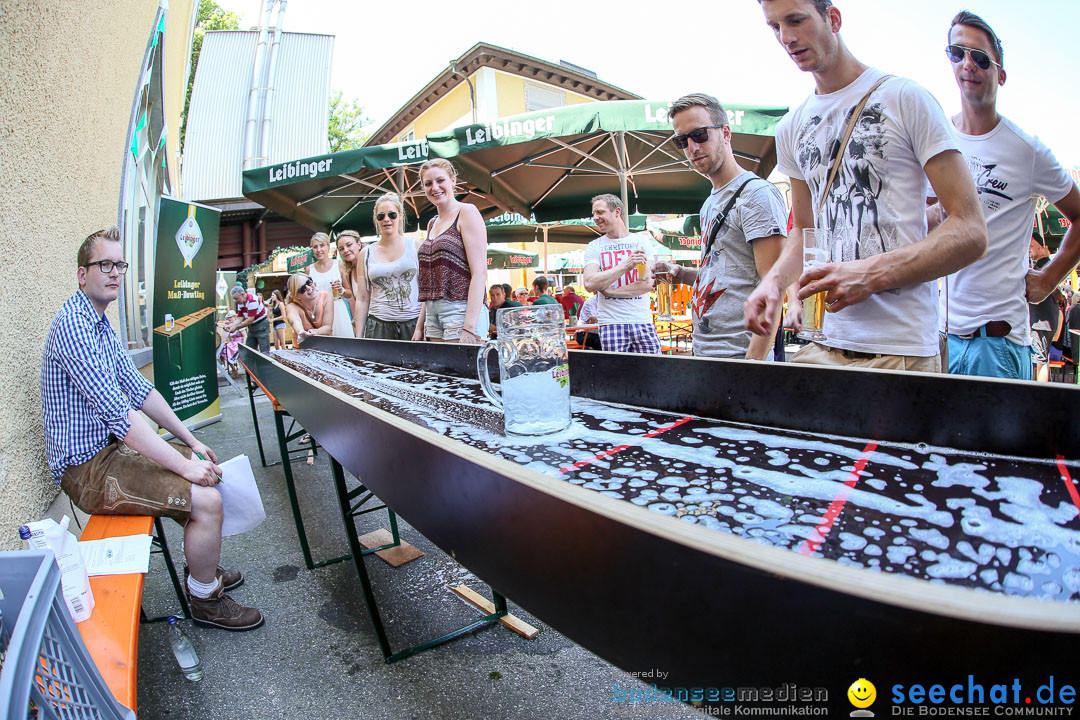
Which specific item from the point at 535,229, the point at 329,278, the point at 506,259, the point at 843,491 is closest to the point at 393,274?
the point at 329,278

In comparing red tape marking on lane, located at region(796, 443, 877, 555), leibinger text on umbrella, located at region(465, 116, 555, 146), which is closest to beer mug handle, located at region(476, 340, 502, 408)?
red tape marking on lane, located at region(796, 443, 877, 555)

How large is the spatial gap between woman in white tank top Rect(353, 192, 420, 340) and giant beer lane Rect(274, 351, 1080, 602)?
8.95ft

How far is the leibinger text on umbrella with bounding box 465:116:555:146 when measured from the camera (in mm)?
4977

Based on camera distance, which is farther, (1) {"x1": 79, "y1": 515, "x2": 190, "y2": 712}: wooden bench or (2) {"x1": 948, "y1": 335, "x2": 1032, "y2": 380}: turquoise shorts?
(2) {"x1": 948, "y1": 335, "x2": 1032, "y2": 380}: turquoise shorts

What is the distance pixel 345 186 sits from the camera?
7234 mm

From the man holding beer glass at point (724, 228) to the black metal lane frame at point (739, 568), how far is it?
113cm

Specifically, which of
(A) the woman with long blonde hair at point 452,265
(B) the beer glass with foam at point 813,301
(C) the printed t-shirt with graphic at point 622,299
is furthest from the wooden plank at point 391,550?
(B) the beer glass with foam at point 813,301

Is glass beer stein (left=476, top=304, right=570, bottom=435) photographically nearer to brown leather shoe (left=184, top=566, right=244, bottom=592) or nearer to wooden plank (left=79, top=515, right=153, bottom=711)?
wooden plank (left=79, top=515, right=153, bottom=711)

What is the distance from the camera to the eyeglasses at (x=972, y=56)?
5.68 ft

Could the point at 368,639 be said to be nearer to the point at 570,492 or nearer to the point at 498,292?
the point at 570,492

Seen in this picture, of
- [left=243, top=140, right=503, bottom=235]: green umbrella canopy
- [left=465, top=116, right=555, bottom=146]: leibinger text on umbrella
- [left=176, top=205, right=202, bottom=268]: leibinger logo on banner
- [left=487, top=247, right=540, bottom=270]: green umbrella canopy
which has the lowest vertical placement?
[left=176, top=205, right=202, bottom=268]: leibinger logo on banner

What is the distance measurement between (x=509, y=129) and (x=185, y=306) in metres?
3.44

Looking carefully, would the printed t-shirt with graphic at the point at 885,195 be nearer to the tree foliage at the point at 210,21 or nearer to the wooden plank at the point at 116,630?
the wooden plank at the point at 116,630

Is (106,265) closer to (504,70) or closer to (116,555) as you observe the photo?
(116,555)
